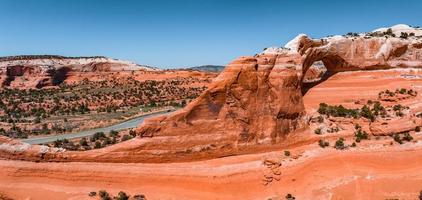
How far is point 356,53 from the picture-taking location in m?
37.6

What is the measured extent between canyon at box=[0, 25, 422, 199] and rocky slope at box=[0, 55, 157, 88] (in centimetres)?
7868

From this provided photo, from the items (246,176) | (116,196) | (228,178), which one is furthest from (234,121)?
(116,196)

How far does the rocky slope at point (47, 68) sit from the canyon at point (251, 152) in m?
78.7

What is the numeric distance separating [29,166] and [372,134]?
2084 centimetres

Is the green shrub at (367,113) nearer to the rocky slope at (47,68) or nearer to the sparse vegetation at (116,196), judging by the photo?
the sparse vegetation at (116,196)

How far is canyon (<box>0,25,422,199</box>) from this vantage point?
21.7 meters

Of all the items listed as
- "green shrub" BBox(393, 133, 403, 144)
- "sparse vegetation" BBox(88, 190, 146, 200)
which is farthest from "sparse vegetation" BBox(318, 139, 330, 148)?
"sparse vegetation" BBox(88, 190, 146, 200)

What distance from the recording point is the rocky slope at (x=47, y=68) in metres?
97.2

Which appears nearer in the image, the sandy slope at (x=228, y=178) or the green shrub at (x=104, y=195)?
the green shrub at (x=104, y=195)

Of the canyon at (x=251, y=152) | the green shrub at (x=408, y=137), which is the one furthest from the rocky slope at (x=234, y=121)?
the green shrub at (x=408, y=137)

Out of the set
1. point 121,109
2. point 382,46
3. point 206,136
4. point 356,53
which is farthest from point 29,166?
point 121,109

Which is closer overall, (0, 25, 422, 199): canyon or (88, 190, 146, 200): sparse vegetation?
(88, 190, 146, 200): sparse vegetation

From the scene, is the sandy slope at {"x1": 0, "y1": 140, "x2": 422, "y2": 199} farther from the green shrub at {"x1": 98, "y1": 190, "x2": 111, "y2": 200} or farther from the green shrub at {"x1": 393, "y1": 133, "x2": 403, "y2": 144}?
the green shrub at {"x1": 393, "y1": 133, "x2": 403, "y2": 144}

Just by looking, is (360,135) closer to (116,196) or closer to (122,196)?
(122,196)
